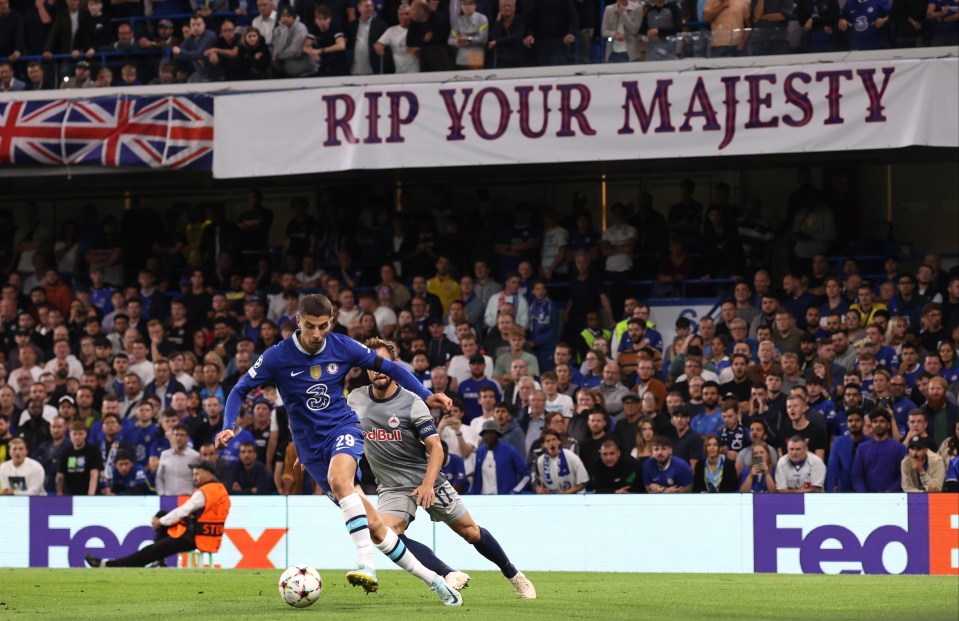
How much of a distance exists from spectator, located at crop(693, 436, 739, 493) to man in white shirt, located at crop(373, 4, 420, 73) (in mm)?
6809

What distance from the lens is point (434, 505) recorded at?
10039 mm

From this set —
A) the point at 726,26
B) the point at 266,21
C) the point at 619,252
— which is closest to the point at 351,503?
the point at 726,26

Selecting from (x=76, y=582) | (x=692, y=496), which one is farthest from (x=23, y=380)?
(x=692, y=496)

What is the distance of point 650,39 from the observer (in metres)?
19.2

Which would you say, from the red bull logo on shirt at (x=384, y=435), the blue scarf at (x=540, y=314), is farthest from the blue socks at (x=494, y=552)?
the blue scarf at (x=540, y=314)

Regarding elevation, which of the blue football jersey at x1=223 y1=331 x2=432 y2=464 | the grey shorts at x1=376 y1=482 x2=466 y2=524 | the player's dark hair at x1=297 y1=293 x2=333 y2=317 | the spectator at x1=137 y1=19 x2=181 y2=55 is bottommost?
the grey shorts at x1=376 y1=482 x2=466 y2=524

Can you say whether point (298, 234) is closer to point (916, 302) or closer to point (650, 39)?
point (650, 39)

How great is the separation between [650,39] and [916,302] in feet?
14.9

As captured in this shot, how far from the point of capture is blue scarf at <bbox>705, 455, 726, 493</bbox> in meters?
15.9

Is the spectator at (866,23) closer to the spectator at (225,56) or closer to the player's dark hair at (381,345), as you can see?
the spectator at (225,56)

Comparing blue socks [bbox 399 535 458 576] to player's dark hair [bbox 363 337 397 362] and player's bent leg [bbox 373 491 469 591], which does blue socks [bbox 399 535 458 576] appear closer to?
player's bent leg [bbox 373 491 469 591]

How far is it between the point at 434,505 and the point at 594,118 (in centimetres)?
1020

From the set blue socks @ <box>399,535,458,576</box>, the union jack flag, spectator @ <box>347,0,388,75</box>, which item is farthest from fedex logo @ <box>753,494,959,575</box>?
the union jack flag

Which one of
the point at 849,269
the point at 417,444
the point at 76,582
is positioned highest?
the point at 849,269
